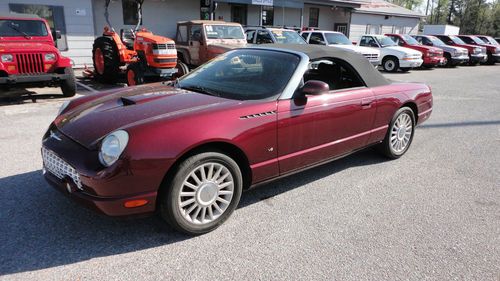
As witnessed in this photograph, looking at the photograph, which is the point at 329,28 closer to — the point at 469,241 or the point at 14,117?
the point at 14,117

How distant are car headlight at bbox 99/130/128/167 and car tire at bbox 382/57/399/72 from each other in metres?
16.0

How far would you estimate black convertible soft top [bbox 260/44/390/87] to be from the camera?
382cm

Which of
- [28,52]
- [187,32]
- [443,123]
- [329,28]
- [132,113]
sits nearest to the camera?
[132,113]

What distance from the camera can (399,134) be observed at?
474 centimetres

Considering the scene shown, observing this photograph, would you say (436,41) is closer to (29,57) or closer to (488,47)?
(488,47)

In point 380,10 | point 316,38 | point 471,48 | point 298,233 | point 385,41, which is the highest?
point 380,10

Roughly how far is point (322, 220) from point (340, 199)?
50 cm

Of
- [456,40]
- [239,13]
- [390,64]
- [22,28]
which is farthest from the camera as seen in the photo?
[456,40]

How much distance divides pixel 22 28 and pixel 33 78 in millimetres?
1523

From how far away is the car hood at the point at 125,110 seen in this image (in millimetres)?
2762

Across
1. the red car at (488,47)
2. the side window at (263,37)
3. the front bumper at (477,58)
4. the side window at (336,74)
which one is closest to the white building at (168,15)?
the side window at (263,37)

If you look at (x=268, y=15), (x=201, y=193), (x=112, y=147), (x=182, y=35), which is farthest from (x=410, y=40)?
(x=112, y=147)

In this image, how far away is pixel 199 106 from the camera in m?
3.02

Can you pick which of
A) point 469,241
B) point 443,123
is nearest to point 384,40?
point 443,123
